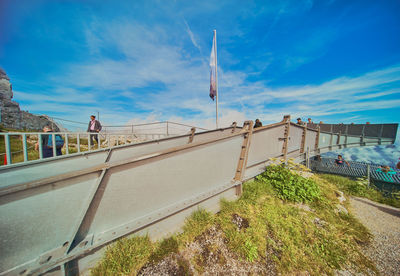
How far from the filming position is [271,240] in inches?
106

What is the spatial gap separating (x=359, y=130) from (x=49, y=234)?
2871cm

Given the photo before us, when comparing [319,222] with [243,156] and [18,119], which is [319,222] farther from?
[18,119]

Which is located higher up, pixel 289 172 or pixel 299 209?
pixel 289 172

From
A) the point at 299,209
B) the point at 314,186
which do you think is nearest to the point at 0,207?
the point at 299,209

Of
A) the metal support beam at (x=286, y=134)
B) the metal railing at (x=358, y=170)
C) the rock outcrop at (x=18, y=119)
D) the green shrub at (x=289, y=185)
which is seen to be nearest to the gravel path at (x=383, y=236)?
the green shrub at (x=289, y=185)

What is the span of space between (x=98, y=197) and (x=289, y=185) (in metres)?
4.83

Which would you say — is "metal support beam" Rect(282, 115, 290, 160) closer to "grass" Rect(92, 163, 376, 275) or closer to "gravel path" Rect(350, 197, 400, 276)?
"grass" Rect(92, 163, 376, 275)

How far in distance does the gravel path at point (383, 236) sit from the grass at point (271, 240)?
194 millimetres

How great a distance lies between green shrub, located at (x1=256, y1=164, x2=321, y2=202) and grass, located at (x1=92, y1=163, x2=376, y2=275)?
24 centimetres

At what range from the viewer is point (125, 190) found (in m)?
2.22

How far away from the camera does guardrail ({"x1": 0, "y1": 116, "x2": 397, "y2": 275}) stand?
160 centimetres

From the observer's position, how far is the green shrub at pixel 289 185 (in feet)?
13.0

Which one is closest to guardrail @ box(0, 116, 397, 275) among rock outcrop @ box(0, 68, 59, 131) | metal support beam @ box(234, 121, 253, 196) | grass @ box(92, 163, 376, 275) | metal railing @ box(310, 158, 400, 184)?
metal support beam @ box(234, 121, 253, 196)

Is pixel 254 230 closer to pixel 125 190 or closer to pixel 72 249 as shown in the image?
pixel 125 190
